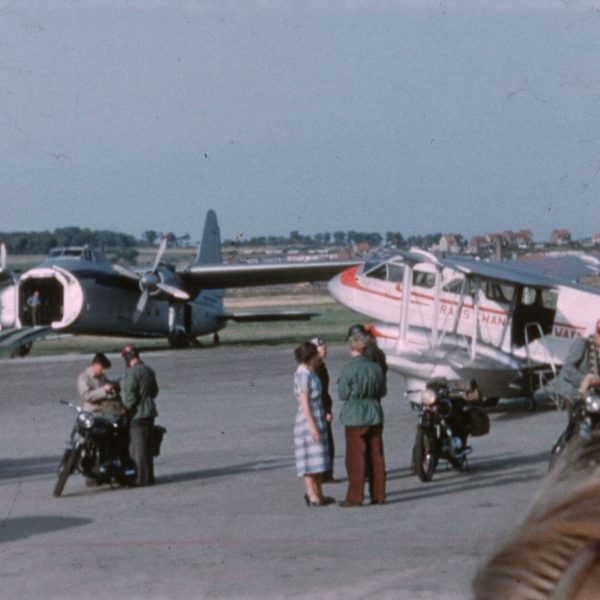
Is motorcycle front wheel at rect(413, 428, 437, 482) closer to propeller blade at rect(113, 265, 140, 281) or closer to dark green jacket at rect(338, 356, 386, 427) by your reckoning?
dark green jacket at rect(338, 356, 386, 427)

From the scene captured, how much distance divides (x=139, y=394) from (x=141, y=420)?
0.30m

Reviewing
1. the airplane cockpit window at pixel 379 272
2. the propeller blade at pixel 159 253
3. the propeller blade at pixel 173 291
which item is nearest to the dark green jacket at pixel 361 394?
the airplane cockpit window at pixel 379 272

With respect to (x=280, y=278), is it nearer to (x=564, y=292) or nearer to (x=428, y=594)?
(x=564, y=292)

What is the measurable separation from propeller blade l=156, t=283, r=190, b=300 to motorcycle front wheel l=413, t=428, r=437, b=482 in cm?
3143

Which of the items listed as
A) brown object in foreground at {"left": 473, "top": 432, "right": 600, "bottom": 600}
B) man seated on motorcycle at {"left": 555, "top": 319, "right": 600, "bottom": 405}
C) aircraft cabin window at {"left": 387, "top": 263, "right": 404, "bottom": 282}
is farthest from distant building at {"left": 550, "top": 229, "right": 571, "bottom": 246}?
brown object in foreground at {"left": 473, "top": 432, "right": 600, "bottom": 600}

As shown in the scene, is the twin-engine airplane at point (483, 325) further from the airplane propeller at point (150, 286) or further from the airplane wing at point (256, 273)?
the airplane wing at point (256, 273)

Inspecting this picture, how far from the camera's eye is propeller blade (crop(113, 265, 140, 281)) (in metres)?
44.6

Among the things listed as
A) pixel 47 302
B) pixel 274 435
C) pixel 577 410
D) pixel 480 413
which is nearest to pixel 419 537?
pixel 577 410

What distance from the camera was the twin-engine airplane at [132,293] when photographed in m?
42.7

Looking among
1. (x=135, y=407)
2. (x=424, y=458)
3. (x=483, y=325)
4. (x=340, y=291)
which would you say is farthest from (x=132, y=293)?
(x=424, y=458)

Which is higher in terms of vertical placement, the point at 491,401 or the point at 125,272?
the point at 491,401

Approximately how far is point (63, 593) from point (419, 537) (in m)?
3.17

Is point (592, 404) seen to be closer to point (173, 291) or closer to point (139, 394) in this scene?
point (139, 394)

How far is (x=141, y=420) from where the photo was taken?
14.5 meters
